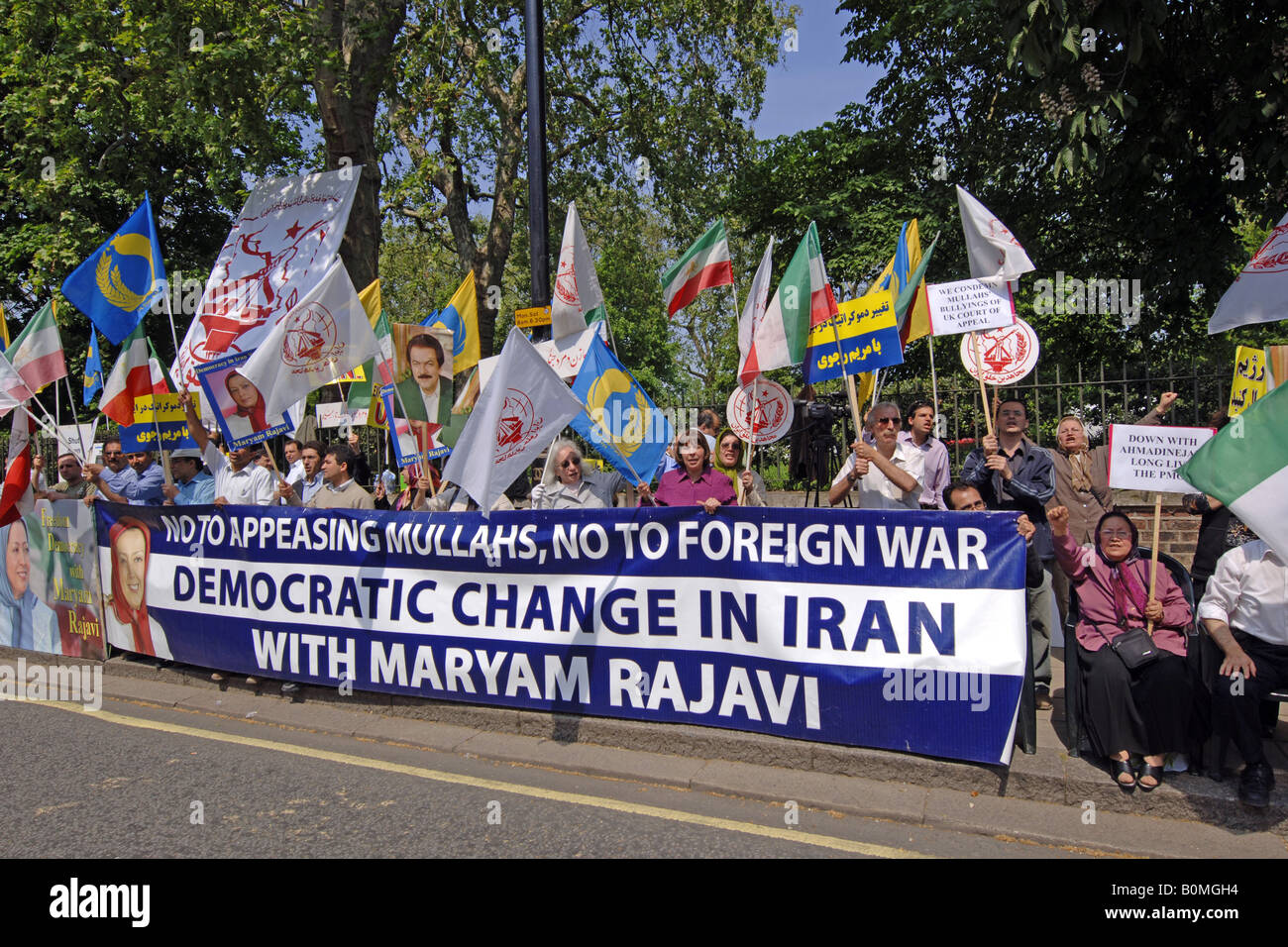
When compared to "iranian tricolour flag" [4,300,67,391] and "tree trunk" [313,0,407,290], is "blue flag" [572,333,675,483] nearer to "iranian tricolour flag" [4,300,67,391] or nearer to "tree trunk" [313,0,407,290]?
"iranian tricolour flag" [4,300,67,391]

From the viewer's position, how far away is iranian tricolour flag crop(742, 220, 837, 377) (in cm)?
574

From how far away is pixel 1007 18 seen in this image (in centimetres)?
680

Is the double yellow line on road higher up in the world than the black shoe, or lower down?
lower down

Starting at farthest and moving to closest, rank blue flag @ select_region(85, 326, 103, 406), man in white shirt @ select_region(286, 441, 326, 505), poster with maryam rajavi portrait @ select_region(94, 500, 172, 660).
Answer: blue flag @ select_region(85, 326, 103, 406) < man in white shirt @ select_region(286, 441, 326, 505) < poster with maryam rajavi portrait @ select_region(94, 500, 172, 660)

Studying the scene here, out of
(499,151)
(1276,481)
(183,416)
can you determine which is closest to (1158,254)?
(1276,481)

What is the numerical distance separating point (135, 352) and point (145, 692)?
2.71 meters

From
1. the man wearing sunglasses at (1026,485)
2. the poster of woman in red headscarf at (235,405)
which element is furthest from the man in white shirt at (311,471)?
the man wearing sunglasses at (1026,485)

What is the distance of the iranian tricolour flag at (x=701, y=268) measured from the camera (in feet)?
23.4

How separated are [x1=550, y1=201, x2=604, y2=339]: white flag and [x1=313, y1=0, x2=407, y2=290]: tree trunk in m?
5.08

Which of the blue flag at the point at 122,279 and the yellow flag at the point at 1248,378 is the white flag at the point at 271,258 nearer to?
the blue flag at the point at 122,279

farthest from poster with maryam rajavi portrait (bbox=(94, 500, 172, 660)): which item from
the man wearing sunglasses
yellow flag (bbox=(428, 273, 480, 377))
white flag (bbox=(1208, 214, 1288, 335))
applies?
white flag (bbox=(1208, 214, 1288, 335))

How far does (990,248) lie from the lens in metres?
6.12

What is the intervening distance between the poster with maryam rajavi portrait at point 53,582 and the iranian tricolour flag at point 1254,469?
7.92m

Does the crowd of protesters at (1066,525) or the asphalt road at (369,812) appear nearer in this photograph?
the asphalt road at (369,812)
